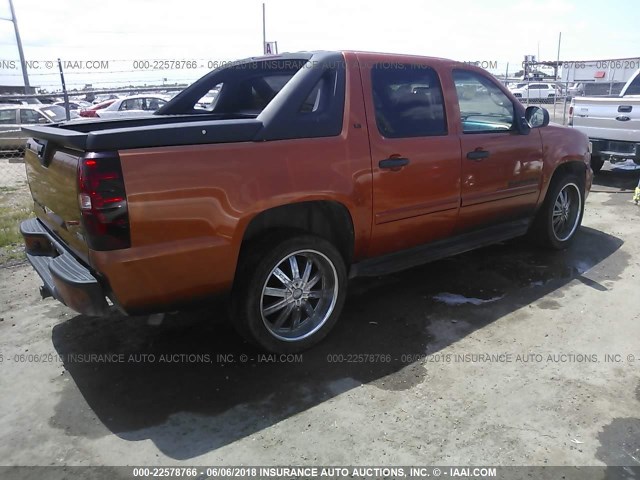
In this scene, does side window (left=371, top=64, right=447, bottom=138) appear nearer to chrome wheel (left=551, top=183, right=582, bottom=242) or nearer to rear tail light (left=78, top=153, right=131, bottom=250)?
rear tail light (left=78, top=153, right=131, bottom=250)

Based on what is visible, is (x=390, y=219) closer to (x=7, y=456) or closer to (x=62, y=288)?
(x=62, y=288)

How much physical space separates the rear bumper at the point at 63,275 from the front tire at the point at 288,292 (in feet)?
2.67

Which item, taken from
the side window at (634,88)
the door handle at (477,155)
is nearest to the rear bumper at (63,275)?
the door handle at (477,155)

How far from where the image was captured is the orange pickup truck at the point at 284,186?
2.71 m

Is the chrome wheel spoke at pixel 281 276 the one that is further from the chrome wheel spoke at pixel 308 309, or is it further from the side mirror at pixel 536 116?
the side mirror at pixel 536 116

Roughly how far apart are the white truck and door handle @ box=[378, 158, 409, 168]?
19.5 ft

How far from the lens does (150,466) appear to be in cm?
248

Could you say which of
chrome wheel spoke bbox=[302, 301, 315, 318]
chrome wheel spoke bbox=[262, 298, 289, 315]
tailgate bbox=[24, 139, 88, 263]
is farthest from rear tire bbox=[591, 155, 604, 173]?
tailgate bbox=[24, 139, 88, 263]

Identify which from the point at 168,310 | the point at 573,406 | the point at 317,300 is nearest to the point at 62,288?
the point at 168,310

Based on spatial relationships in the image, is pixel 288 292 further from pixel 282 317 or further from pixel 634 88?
pixel 634 88

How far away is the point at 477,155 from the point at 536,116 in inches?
39.7

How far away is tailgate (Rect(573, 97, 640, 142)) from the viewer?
27.2 ft

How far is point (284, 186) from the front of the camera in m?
3.12

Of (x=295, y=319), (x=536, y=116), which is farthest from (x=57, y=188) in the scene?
(x=536, y=116)
